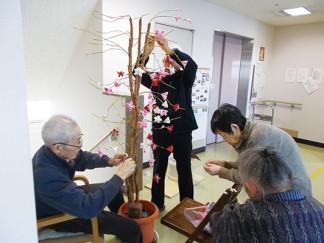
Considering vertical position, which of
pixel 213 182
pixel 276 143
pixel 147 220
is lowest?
pixel 213 182

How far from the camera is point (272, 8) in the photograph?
3.80 m

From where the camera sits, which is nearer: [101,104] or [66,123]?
[66,123]

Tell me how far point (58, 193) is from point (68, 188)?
0.16 feet

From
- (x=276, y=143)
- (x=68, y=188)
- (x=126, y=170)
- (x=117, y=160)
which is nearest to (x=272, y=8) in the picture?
(x=276, y=143)

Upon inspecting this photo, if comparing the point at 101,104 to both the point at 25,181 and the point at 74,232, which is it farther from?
the point at 25,181

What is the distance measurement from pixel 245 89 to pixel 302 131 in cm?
149

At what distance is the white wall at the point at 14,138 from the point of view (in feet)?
2.14

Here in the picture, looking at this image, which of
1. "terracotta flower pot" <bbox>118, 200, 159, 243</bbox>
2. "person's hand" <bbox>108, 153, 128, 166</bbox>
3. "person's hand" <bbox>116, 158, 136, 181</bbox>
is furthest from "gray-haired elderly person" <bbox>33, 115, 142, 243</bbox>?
"person's hand" <bbox>108, 153, 128, 166</bbox>

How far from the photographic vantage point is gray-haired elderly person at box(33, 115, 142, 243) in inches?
46.4

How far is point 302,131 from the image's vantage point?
16.4 ft

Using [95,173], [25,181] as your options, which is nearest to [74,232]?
[25,181]

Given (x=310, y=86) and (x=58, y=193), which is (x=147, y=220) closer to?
(x=58, y=193)

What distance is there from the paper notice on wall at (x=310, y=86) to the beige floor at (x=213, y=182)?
111cm

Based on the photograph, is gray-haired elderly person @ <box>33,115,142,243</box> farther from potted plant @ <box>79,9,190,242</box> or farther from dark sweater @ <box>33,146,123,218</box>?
potted plant @ <box>79,9,190,242</box>
